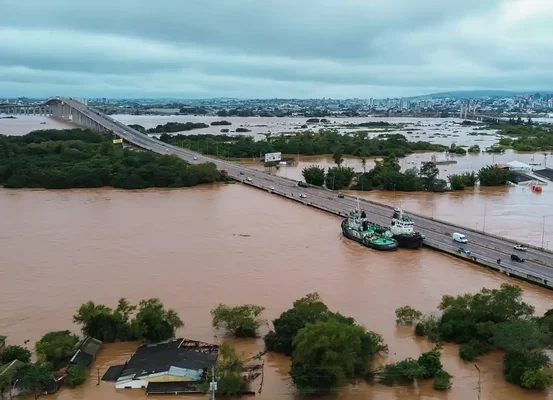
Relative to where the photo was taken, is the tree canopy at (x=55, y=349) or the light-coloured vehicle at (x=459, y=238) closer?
the tree canopy at (x=55, y=349)

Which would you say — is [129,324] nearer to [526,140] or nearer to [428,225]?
[428,225]

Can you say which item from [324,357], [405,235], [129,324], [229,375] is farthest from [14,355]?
[405,235]

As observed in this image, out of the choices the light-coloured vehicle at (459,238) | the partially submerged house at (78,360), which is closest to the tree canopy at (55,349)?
the partially submerged house at (78,360)

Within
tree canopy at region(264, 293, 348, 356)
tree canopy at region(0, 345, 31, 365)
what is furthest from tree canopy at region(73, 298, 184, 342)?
tree canopy at region(264, 293, 348, 356)

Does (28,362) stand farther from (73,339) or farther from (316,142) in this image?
(316,142)

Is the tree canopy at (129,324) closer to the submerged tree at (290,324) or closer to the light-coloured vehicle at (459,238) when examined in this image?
the submerged tree at (290,324)

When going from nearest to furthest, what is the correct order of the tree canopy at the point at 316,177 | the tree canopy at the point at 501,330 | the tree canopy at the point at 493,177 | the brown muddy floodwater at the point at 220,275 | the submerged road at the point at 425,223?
the tree canopy at the point at 501,330 < the brown muddy floodwater at the point at 220,275 < the submerged road at the point at 425,223 < the tree canopy at the point at 316,177 < the tree canopy at the point at 493,177
